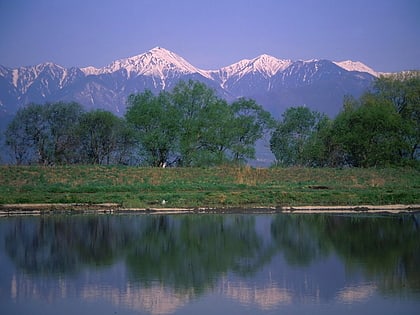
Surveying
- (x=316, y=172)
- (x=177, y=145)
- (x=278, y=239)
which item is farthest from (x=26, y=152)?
(x=278, y=239)

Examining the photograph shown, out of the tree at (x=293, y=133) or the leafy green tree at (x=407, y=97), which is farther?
the tree at (x=293, y=133)

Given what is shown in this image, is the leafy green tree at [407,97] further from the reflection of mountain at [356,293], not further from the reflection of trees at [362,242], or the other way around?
the reflection of mountain at [356,293]

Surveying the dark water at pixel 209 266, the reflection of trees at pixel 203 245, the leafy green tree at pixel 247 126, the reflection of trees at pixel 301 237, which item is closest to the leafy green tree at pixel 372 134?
the leafy green tree at pixel 247 126

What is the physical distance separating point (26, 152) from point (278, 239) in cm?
6088

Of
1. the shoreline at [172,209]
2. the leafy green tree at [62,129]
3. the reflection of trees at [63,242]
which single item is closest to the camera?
the reflection of trees at [63,242]

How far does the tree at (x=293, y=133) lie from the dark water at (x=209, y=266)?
56174 millimetres

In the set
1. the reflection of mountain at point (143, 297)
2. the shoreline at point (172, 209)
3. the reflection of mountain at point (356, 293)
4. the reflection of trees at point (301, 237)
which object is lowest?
the reflection of mountain at point (143, 297)

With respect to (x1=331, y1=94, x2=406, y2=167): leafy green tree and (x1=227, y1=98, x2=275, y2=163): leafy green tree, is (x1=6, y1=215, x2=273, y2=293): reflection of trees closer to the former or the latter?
(x1=331, y1=94, x2=406, y2=167): leafy green tree

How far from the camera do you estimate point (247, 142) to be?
8788 centimetres

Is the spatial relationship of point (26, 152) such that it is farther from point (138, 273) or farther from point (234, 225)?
point (138, 273)

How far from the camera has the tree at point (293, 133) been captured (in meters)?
92.1

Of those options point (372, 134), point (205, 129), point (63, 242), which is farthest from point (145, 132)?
point (63, 242)

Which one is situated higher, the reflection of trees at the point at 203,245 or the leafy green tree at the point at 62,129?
the leafy green tree at the point at 62,129

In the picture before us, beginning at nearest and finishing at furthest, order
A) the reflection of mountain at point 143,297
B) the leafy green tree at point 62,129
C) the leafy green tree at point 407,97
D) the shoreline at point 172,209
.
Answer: the reflection of mountain at point 143,297 → the shoreline at point 172,209 → the leafy green tree at point 407,97 → the leafy green tree at point 62,129
